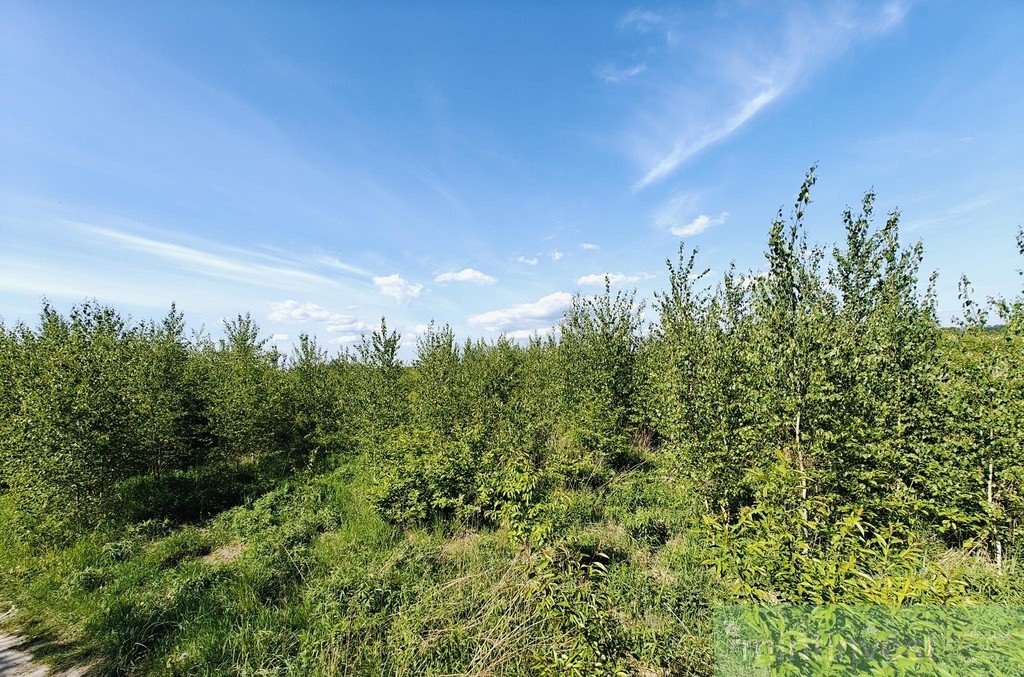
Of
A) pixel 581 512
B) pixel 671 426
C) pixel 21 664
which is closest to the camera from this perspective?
pixel 21 664

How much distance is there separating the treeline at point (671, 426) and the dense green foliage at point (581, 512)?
5 centimetres

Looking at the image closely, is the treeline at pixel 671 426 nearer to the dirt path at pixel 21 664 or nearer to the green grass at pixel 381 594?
the green grass at pixel 381 594

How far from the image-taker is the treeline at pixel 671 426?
15.6 feet

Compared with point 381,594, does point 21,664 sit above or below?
below

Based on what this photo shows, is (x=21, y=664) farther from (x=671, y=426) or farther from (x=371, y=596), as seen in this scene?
(x=671, y=426)

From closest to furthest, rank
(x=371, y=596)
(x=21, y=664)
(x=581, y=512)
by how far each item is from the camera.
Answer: (x=21, y=664) < (x=371, y=596) < (x=581, y=512)

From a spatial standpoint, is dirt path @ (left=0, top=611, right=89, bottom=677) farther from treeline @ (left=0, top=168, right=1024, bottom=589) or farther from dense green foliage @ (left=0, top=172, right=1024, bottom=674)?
treeline @ (left=0, top=168, right=1024, bottom=589)

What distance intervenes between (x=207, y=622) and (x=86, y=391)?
20.8 feet

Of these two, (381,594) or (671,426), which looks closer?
(381,594)

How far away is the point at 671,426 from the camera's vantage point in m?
6.49

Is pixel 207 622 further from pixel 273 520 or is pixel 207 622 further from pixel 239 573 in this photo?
pixel 273 520

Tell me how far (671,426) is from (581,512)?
8.96 ft

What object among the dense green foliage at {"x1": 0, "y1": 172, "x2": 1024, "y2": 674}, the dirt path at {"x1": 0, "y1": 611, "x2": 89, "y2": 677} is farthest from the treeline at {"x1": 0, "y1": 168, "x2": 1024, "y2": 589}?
the dirt path at {"x1": 0, "y1": 611, "x2": 89, "y2": 677}

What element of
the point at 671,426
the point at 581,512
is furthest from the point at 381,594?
the point at 671,426
